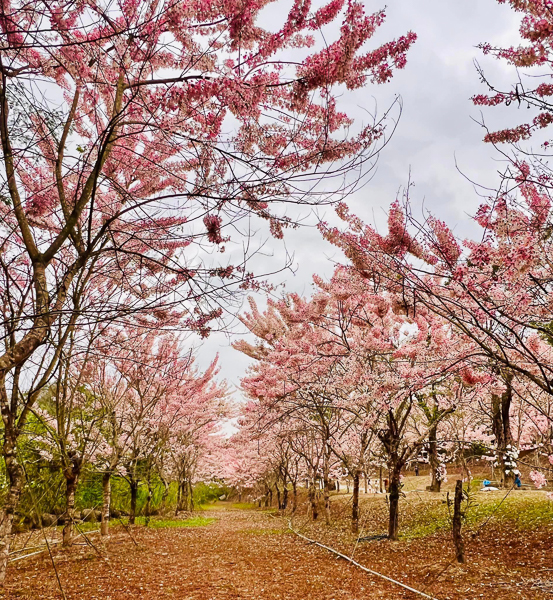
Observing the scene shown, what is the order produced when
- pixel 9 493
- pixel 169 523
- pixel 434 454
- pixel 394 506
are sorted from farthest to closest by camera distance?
pixel 169 523
pixel 434 454
pixel 394 506
pixel 9 493

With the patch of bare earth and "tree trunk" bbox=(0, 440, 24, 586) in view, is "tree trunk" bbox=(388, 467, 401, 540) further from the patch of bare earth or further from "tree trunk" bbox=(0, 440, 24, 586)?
"tree trunk" bbox=(0, 440, 24, 586)

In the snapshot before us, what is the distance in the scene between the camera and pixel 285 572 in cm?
674

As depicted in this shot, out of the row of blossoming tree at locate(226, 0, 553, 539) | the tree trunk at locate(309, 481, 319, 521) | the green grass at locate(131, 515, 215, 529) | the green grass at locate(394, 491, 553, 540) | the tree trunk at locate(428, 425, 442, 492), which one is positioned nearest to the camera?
the row of blossoming tree at locate(226, 0, 553, 539)

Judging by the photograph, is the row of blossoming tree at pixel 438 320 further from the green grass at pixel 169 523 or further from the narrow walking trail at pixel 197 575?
the green grass at pixel 169 523

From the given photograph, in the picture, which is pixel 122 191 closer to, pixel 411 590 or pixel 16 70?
pixel 16 70

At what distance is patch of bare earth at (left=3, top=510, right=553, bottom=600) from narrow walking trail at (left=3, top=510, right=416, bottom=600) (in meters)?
0.01

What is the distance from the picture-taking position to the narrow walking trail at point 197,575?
5.44m

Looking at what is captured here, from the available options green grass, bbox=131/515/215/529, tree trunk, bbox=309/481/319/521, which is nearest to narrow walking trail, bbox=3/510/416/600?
tree trunk, bbox=309/481/319/521

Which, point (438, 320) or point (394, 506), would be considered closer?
point (438, 320)

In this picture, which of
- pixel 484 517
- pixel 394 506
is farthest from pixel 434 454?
pixel 394 506

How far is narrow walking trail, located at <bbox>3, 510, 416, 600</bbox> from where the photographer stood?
5441mm

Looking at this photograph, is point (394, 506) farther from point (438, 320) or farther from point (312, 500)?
point (312, 500)

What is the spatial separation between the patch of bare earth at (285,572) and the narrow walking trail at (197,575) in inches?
0.6

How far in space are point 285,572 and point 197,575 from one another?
1381mm
